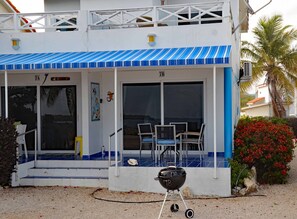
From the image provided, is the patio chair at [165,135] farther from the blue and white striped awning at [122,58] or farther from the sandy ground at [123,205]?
the blue and white striped awning at [122,58]

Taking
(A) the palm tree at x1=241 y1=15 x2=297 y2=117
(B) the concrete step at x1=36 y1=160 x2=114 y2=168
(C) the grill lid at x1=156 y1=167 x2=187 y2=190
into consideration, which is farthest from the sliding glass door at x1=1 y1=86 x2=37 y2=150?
(A) the palm tree at x1=241 y1=15 x2=297 y2=117

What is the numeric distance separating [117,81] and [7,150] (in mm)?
4355

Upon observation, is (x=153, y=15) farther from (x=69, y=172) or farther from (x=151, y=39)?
(x=69, y=172)

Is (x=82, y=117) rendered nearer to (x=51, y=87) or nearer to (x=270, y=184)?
(x=51, y=87)

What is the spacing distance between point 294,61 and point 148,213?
78.2ft

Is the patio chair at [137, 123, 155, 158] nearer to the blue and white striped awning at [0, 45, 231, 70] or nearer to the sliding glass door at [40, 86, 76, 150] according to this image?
the blue and white striped awning at [0, 45, 231, 70]

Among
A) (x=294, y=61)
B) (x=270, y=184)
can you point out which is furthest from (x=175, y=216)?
(x=294, y=61)

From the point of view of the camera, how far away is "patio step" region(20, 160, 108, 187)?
40.2 feet

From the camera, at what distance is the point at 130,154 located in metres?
14.6

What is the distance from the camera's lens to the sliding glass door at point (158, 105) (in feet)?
46.9

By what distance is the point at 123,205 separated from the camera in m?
10.2

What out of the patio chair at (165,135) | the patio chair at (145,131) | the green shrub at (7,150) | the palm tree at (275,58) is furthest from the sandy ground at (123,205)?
the palm tree at (275,58)

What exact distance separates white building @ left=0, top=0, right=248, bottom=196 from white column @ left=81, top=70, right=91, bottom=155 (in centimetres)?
3

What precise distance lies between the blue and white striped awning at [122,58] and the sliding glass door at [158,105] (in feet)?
5.14
